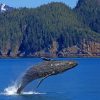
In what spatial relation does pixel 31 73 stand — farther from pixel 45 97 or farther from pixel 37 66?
pixel 45 97

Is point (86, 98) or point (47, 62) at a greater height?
point (47, 62)

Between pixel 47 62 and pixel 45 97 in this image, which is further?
pixel 45 97

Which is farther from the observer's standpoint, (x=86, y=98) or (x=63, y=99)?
(x=86, y=98)

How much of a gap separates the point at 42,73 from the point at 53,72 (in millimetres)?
721

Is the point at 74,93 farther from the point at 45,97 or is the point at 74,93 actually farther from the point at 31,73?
the point at 31,73

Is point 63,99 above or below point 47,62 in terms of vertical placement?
below

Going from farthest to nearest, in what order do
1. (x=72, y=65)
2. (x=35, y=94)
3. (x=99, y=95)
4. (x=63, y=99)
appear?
(x=99, y=95) → (x=35, y=94) → (x=63, y=99) → (x=72, y=65)

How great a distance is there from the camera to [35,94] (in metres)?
42.7

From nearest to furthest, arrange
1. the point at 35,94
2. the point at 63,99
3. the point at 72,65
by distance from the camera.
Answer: the point at 72,65 → the point at 63,99 → the point at 35,94

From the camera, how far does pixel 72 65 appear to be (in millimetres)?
37562

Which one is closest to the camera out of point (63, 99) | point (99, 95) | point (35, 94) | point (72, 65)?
point (72, 65)

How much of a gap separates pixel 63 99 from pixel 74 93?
7.11 m

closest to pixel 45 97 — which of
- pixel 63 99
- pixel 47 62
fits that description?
pixel 63 99

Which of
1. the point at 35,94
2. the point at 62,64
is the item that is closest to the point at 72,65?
the point at 62,64
